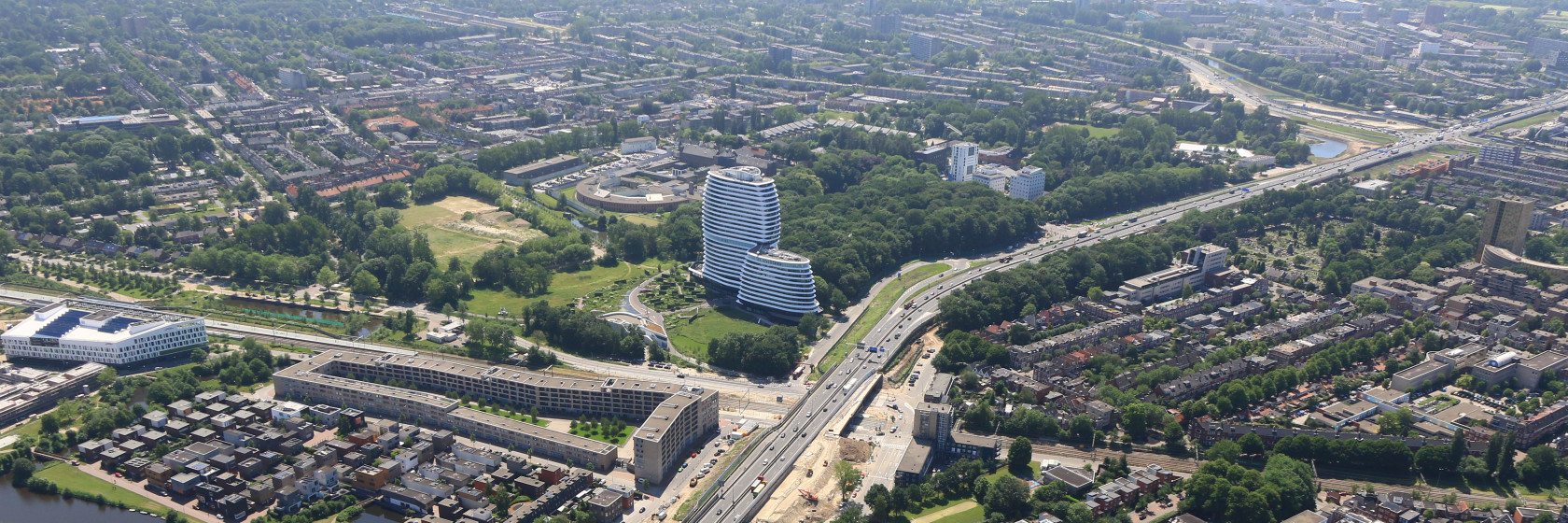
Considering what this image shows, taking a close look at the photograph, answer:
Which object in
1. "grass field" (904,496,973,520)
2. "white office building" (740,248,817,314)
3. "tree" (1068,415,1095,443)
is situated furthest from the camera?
"white office building" (740,248,817,314)

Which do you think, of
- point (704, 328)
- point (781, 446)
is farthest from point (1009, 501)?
point (704, 328)

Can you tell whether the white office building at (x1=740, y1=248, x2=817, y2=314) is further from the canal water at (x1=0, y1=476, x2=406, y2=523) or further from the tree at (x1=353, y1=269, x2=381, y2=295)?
the canal water at (x1=0, y1=476, x2=406, y2=523)

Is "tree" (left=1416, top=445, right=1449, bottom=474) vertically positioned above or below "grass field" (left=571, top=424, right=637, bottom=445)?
above

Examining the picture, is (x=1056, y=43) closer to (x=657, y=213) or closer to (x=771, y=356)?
(x=657, y=213)

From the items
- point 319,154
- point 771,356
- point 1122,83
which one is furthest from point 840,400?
point 1122,83

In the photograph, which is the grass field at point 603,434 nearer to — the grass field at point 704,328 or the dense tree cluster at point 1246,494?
the grass field at point 704,328

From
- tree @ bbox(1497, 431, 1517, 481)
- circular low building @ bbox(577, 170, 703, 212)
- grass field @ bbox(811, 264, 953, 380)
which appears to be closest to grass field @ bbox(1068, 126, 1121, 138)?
circular low building @ bbox(577, 170, 703, 212)

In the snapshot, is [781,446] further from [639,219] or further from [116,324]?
[639,219]
